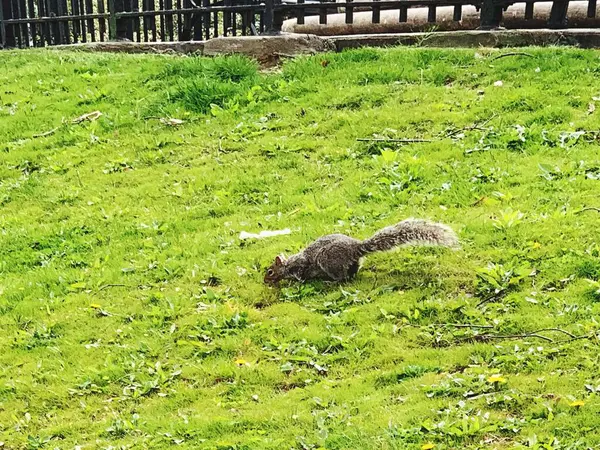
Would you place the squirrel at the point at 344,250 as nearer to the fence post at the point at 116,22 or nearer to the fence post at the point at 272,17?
the fence post at the point at 272,17

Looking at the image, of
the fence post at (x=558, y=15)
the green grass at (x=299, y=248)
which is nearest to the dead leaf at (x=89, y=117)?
the green grass at (x=299, y=248)

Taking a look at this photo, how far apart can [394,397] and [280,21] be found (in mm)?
6616

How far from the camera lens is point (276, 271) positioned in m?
4.61

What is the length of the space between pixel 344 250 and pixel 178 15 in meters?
6.90

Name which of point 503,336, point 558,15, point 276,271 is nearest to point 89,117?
point 276,271

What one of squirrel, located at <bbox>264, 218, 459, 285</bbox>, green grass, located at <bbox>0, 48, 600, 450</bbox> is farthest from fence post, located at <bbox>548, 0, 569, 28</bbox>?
squirrel, located at <bbox>264, 218, 459, 285</bbox>

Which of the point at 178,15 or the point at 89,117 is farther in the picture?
the point at 178,15

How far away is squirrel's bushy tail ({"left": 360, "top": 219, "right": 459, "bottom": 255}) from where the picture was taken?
4.26 meters

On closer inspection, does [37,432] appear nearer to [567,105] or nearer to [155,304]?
[155,304]

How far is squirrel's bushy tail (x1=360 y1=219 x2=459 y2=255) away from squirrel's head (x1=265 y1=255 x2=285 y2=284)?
1.61 ft

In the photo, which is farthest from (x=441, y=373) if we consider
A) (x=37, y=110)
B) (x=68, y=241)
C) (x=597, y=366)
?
(x=37, y=110)

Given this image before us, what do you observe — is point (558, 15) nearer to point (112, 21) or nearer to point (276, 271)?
point (276, 271)

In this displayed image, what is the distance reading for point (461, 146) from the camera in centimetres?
605

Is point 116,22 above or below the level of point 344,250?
above
